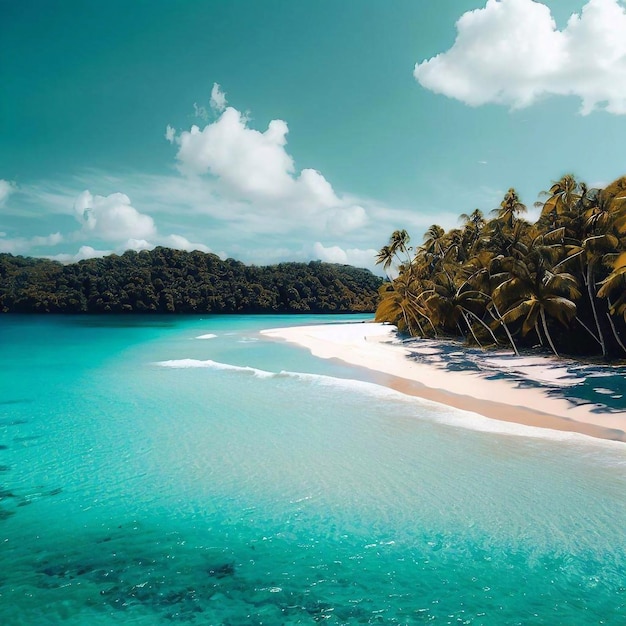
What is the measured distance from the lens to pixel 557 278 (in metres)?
17.0

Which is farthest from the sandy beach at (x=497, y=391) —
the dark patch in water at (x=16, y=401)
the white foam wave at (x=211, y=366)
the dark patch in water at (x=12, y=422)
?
the dark patch in water at (x=16, y=401)

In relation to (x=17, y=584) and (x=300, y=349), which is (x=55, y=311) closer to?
(x=300, y=349)

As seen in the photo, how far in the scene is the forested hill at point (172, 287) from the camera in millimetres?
86062

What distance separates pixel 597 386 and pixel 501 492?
29.4 ft

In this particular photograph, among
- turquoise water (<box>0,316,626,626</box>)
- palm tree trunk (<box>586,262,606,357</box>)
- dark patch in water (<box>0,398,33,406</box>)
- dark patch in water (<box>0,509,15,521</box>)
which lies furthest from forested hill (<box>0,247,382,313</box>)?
dark patch in water (<box>0,509,15,521</box>)

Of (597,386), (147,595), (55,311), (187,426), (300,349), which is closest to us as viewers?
(147,595)

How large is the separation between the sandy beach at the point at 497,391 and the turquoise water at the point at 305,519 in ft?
3.22

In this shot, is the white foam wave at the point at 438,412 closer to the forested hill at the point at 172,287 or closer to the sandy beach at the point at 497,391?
the sandy beach at the point at 497,391

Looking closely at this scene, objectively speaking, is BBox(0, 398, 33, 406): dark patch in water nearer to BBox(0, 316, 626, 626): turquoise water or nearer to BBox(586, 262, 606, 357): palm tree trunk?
BBox(0, 316, 626, 626): turquoise water

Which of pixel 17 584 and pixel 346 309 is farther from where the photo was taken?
pixel 346 309

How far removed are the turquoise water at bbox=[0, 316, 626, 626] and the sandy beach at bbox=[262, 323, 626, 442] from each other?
981 millimetres

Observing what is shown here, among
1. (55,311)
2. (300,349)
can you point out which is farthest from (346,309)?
(300,349)

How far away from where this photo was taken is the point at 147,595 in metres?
4.59

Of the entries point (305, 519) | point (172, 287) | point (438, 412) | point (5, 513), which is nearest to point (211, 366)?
point (438, 412)
